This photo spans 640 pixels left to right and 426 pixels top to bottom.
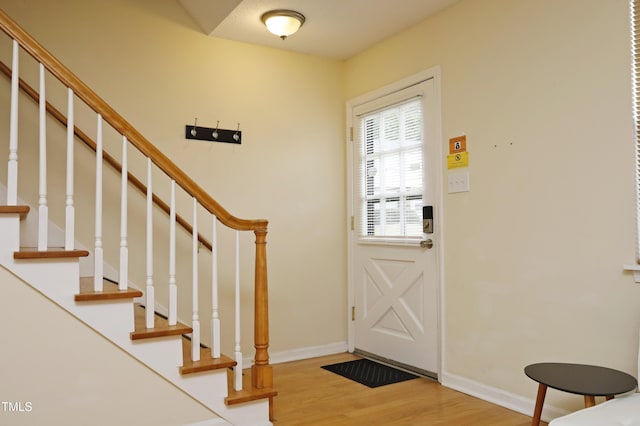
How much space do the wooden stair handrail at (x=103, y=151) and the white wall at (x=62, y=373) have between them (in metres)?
1.28

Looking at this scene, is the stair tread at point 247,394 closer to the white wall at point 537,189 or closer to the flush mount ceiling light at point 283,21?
the white wall at point 537,189

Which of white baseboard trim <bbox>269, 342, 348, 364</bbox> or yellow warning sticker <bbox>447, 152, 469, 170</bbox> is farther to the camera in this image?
white baseboard trim <bbox>269, 342, 348, 364</bbox>

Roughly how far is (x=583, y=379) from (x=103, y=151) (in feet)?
10.1

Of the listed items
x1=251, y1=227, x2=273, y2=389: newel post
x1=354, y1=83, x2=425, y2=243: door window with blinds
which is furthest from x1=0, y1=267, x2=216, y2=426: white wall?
x1=354, y1=83, x2=425, y2=243: door window with blinds

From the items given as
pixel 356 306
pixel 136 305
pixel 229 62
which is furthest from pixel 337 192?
pixel 136 305

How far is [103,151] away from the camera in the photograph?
335 centimetres

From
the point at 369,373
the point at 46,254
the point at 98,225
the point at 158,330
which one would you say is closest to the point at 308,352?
the point at 369,373

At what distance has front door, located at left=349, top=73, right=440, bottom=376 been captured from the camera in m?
3.55

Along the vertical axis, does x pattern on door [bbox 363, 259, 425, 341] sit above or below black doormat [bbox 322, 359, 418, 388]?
above

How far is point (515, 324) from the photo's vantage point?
2.94 metres

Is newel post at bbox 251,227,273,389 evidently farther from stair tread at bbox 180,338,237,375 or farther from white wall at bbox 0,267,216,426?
white wall at bbox 0,267,216,426

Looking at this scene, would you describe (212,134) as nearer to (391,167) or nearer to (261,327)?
(391,167)

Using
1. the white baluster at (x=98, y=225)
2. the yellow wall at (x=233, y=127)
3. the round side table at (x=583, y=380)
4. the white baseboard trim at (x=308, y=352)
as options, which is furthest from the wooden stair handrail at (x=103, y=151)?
the round side table at (x=583, y=380)

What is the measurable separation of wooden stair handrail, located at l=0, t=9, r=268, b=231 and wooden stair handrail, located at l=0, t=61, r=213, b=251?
0.84 m
